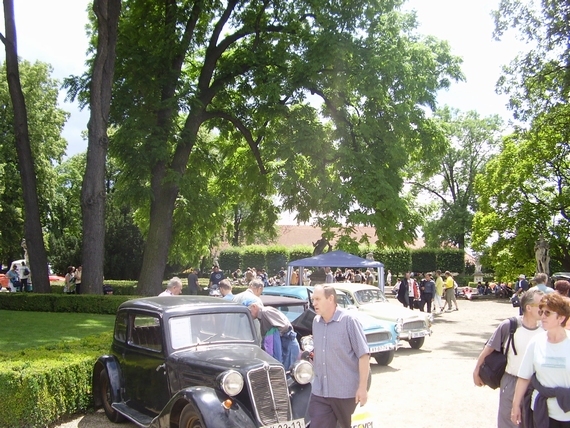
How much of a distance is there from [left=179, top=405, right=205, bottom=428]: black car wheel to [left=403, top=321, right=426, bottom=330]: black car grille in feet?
28.8

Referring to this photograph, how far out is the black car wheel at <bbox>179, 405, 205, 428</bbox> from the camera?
228 inches

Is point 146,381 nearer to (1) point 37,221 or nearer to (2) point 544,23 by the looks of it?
(1) point 37,221

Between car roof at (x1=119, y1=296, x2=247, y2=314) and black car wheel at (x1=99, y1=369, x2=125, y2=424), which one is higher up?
car roof at (x1=119, y1=296, x2=247, y2=314)

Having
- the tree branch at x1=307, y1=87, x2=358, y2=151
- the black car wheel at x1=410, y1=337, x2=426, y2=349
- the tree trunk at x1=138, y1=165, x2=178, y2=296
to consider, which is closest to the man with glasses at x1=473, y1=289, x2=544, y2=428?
the black car wheel at x1=410, y1=337, x2=426, y2=349

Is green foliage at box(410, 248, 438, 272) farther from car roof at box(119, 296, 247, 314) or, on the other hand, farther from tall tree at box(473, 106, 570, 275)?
car roof at box(119, 296, 247, 314)

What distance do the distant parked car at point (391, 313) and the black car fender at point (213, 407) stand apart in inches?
309

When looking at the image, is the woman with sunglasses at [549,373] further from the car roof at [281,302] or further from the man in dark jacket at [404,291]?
the man in dark jacket at [404,291]

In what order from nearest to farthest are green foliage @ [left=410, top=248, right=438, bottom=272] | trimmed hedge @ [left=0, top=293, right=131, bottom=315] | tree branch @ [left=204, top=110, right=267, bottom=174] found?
trimmed hedge @ [left=0, top=293, right=131, bottom=315] → tree branch @ [left=204, top=110, right=267, bottom=174] → green foliage @ [left=410, top=248, right=438, bottom=272]

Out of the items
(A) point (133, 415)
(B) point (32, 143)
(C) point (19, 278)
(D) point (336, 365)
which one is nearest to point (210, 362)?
(A) point (133, 415)

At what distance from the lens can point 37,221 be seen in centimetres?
1991

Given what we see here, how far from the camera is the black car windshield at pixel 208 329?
6789 millimetres

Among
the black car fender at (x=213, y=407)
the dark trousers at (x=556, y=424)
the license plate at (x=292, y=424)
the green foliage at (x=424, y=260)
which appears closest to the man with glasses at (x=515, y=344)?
the dark trousers at (x=556, y=424)

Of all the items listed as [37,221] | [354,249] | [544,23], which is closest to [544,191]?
[544,23]

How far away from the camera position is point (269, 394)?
19.3 ft
